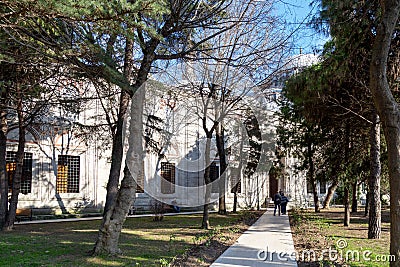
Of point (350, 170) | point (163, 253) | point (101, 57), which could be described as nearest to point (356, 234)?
point (350, 170)

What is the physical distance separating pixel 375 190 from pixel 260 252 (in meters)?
4.78

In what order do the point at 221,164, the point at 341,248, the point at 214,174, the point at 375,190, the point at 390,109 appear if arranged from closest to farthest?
1. the point at 390,109
2. the point at 341,248
3. the point at 375,190
4. the point at 221,164
5. the point at 214,174

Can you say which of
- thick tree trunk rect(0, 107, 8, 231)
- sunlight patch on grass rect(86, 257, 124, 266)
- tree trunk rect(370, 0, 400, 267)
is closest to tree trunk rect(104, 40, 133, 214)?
sunlight patch on grass rect(86, 257, 124, 266)

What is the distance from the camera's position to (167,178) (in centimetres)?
3061

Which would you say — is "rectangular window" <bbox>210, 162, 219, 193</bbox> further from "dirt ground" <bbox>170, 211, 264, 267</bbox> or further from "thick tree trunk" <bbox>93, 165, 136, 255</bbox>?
"thick tree trunk" <bbox>93, 165, 136, 255</bbox>

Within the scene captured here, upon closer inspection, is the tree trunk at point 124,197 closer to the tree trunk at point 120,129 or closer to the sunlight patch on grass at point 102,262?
the sunlight patch on grass at point 102,262

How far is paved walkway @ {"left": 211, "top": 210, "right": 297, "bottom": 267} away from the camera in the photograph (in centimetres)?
851

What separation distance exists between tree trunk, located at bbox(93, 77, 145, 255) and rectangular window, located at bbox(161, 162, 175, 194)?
67.2ft

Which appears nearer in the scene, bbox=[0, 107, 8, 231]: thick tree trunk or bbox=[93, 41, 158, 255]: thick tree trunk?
bbox=[93, 41, 158, 255]: thick tree trunk

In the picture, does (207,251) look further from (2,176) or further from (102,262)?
(2,176)

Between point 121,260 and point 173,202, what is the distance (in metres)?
21.5

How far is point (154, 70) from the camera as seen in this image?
1264cm

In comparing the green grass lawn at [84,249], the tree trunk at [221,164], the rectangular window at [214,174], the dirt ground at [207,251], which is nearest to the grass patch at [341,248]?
the dirt ground at [207,251]

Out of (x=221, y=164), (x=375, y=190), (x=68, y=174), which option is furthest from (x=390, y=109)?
(x=68, y=174)
